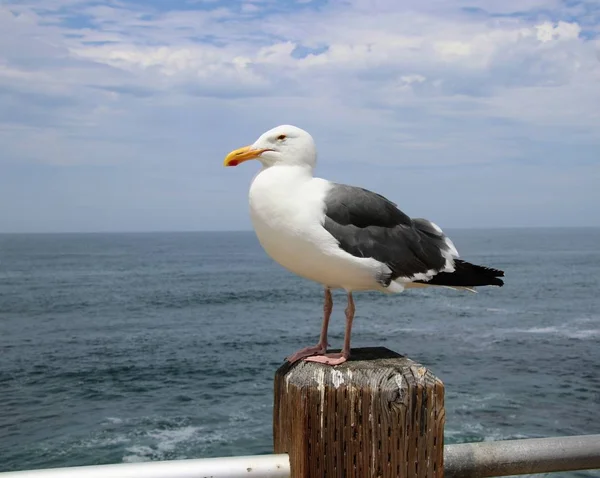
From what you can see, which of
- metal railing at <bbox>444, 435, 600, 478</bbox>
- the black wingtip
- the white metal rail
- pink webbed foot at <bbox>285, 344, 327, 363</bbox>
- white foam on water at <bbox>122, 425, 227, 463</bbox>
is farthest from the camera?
white foam on water at <bbox>122, 425, 227, 463</bbox>

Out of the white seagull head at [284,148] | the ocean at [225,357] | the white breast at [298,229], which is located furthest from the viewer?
the ocean at [225,357]

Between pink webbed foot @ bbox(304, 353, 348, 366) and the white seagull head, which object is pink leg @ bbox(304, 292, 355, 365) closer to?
pink webbed foot @ bbox(304, 353, 348, 366)

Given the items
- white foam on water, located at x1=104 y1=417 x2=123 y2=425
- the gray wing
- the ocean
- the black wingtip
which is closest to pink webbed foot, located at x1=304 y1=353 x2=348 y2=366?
the gray wing

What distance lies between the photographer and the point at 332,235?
3.44m

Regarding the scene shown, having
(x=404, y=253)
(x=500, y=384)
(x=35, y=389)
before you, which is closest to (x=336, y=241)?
(x=404, y=253)

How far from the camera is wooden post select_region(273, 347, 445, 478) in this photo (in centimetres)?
231

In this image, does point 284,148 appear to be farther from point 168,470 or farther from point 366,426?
point 168,470

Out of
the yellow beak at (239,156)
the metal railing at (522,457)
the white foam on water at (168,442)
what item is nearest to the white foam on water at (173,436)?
the white foam on water at (168,442)

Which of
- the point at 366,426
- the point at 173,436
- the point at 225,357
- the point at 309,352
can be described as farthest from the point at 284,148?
the point at 225,357

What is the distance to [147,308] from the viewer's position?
212ft

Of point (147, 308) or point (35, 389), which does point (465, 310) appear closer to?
point (147, 308)

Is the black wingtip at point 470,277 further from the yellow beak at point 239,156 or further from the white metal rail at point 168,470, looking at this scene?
the white metal rail at point 168,470

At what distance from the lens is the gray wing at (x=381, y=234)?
140 inches

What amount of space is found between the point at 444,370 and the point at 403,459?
35.2m
